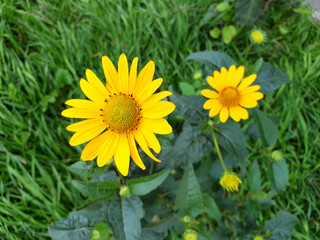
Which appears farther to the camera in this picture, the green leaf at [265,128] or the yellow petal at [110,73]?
the green leaf at [265,128]

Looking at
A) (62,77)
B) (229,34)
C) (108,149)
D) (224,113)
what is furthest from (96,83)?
(229,34)

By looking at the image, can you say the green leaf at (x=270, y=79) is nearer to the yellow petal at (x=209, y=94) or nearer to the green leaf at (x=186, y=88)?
the yellow petal at (x=209, y=94)

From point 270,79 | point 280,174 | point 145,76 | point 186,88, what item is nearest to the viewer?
point 145,76

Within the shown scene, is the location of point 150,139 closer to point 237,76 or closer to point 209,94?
point 209,94

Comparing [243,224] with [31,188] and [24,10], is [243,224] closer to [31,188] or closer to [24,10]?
[31,188]

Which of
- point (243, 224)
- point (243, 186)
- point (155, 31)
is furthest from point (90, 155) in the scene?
point (155, 31)

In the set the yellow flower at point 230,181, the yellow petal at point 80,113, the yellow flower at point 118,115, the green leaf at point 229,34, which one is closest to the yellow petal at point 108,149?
the yellow flower at point 118,115

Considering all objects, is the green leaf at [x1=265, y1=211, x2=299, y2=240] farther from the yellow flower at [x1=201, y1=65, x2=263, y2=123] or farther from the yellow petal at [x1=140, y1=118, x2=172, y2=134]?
the yellow petal at [x1=140, y1=118, x2=172, y2=134]
